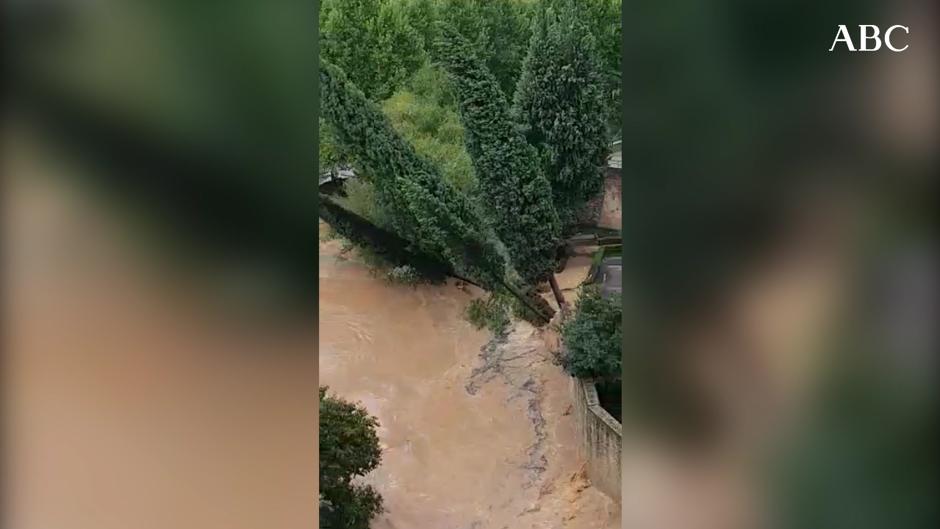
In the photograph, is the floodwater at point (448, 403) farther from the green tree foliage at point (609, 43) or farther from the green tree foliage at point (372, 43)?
the green tree foliage at point (609, 43)

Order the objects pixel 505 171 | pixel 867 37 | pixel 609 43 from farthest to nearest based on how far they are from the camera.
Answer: pixel 505 171 → pixel 609 43 → pixel 867 37

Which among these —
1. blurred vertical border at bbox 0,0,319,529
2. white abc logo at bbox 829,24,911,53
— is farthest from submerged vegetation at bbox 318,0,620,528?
white abc logo at bbox 829,24,911,53

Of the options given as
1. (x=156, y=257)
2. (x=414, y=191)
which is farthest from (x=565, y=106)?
(x=156, y=257)

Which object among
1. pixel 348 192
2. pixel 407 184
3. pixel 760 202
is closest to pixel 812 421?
pixel 760 202

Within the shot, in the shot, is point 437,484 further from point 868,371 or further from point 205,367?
point 868,371

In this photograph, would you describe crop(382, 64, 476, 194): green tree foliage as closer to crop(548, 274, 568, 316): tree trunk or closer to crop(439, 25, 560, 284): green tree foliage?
crop(439, 25, 560, 284): green tree foliage

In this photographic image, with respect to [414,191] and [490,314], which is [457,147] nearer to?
[414,191]

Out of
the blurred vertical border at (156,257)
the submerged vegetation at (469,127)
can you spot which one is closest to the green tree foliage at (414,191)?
the submerged vegetation at (469,127)
